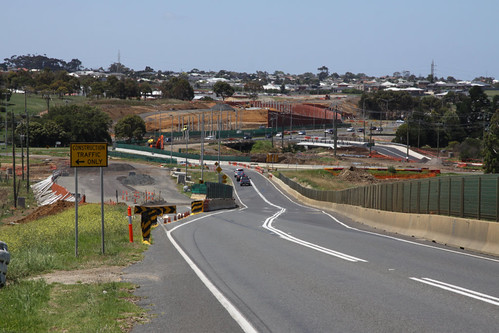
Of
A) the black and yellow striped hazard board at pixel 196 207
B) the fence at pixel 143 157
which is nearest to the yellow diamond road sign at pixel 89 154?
the black and yellow striped hazard board at pixel 196 207

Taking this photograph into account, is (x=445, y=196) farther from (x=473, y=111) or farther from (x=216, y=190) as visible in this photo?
(x=473, y=111)

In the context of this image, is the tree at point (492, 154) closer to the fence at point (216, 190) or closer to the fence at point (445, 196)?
the fence at point (216, 190)

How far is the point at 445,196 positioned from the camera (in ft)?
71.4

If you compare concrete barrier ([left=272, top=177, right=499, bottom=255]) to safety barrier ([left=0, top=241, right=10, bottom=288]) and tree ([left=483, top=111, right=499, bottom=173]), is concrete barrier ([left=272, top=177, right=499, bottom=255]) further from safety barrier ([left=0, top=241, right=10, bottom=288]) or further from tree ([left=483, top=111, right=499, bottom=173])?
tree ([left=483, top=111, right=499, bottom=173])

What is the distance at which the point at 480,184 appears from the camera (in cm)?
1908

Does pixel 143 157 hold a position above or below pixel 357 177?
above

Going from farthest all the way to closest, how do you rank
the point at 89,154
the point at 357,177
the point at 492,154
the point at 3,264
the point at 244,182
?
the point at 357,177 → the point at 244,182 → the point at 492,154 → the point at 89,154 → the point at 3,264

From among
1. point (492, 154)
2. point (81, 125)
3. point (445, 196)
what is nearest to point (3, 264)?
point (445, 196)

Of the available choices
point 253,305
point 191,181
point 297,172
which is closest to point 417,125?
point 297,172

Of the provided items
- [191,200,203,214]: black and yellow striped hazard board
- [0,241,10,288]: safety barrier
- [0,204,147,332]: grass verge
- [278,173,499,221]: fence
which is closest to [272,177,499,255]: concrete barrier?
[278,173,499,221]: fence

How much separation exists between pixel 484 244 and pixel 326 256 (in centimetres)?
424

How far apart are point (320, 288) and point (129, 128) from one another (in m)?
150

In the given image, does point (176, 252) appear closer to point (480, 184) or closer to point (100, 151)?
point (100, 151)

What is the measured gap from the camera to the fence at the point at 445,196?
60.7ft
